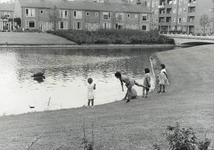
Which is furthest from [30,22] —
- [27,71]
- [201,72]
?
[201,72]

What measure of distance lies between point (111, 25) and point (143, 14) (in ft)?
39.1

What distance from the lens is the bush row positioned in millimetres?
73375

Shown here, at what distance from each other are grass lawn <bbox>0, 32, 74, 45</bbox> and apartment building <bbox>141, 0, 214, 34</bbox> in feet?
167

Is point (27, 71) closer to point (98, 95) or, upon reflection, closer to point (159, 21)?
point (98, 95)

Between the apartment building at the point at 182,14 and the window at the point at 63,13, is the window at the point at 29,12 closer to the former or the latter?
the window at the point at 63,13

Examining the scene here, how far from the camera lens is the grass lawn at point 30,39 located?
64588 mm

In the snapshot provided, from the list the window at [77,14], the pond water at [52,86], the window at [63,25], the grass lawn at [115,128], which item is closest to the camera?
the grass lawn at [115,128]

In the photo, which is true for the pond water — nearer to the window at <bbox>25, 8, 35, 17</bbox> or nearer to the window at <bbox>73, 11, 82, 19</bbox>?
the window at <bbox>25, 8, 35, 17</bbox>

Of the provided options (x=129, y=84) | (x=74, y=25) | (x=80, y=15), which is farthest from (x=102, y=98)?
(x=80, y=15)

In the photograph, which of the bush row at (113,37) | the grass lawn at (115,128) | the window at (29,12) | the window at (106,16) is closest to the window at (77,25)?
the window at (106,16)

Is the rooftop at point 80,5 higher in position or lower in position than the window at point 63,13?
higher

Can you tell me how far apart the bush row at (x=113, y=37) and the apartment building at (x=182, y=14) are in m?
21.9

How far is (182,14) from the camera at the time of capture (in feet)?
357

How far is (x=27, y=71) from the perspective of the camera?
33.2 meters
